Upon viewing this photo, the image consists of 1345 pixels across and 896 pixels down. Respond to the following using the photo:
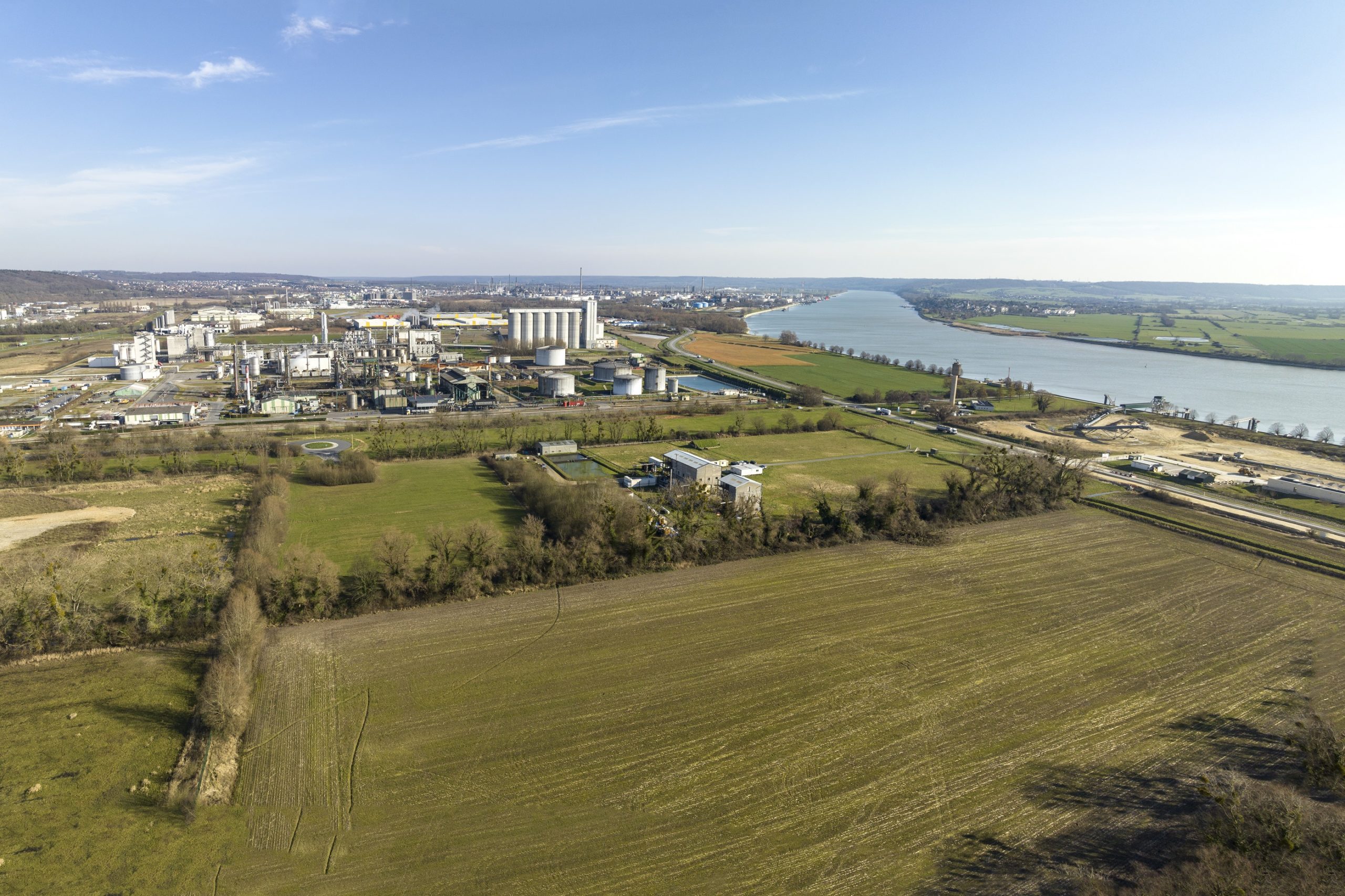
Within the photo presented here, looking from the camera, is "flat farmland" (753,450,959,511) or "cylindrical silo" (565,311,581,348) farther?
"cylindrical silo" (565,311,581,348)

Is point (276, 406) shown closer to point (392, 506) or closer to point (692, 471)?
point (392, 506)

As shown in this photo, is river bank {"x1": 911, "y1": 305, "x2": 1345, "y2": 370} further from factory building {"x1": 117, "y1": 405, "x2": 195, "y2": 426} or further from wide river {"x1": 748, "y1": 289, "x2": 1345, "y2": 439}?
factory building {"x1": 117, "y1": 405, "x2": 195, "y2": 426}

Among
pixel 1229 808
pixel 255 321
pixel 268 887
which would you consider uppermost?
pixel 255 321

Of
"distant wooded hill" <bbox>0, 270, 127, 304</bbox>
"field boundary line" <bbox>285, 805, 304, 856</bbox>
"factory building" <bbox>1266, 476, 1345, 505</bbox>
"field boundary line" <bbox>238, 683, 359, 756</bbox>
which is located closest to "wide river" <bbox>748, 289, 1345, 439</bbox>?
"factory building" <bbox>1266, 476, 1345, 505</bbox>

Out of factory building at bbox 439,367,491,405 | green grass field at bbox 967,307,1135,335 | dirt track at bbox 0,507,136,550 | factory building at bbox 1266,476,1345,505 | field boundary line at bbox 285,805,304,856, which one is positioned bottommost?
field boundary line at bbox 285,805,304,856

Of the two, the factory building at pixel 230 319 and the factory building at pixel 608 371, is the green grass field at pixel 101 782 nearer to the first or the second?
the factory building at pixel 608 371

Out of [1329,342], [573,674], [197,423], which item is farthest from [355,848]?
[1329,342]

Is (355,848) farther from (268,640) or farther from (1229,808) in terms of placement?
(1229,808)
